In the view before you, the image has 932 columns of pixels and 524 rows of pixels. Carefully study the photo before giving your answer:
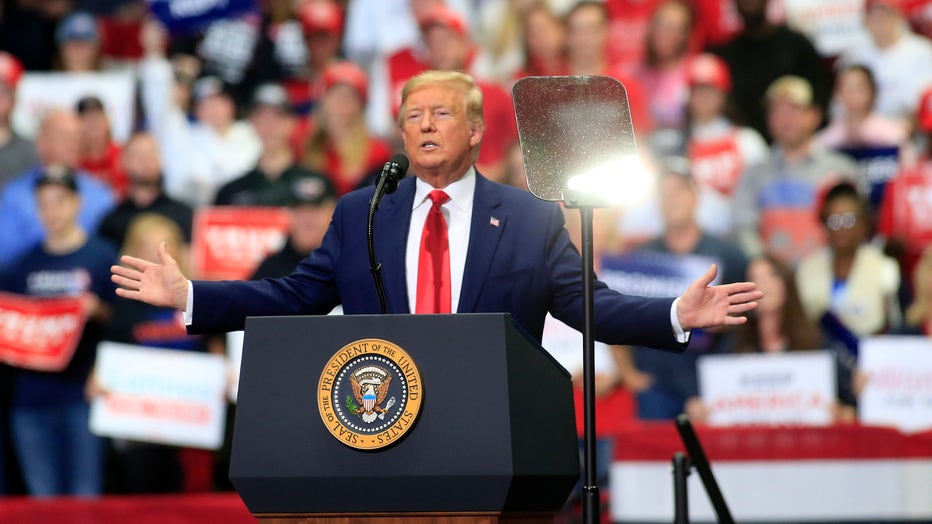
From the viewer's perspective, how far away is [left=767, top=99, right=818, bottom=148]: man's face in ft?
27.4

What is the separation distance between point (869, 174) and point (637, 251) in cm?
160

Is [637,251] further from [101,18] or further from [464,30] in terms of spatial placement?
[101,18]

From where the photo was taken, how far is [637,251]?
24.9 feet

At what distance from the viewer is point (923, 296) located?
7066mm

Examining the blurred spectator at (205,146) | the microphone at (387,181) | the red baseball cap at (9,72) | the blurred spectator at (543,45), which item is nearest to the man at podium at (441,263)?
the microphone at (387,181)

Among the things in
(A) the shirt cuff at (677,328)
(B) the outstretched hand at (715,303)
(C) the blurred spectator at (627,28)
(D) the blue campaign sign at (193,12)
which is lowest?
(A) the shirt cuff at (677,328)

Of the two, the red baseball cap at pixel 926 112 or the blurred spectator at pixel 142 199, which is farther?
the blurred spectator at pixel 142 199

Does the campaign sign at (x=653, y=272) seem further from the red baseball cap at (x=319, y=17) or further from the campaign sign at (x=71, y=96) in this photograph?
the campaign sign at (x=71, y=96)

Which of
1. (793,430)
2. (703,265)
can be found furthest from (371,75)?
(793,430)

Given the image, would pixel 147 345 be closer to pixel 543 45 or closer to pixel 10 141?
pixel 10 141

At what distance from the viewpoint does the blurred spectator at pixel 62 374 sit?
24.7 feet

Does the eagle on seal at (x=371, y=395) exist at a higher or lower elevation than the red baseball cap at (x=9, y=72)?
lower

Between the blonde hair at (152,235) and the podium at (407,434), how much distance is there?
16.5 feet

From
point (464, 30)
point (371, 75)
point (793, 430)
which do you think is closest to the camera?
point (793, 430)
